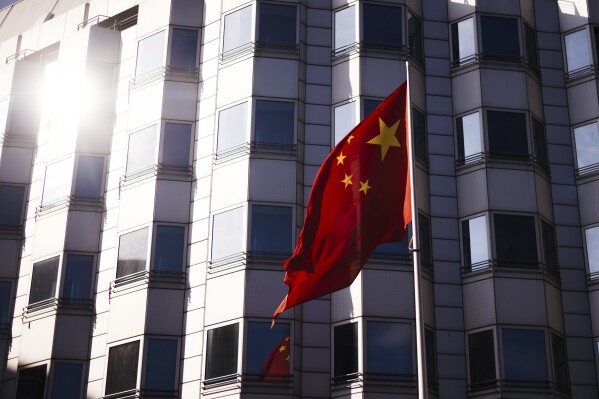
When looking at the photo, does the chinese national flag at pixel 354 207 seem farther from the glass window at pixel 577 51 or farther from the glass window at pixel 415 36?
the glass window at pixel 577 51

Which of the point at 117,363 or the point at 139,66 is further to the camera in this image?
the point at 139,66

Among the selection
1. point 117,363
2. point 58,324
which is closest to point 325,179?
point 117,363

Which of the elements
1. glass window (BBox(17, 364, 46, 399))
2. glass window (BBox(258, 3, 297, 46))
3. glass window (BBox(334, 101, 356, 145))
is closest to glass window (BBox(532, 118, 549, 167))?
glass window (BBox(334, 101, 356, 145))

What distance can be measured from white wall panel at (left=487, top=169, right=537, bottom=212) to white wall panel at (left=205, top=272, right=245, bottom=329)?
10336mm

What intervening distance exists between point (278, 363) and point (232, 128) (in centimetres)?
1016

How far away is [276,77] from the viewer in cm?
4288

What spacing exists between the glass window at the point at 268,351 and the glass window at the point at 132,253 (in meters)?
6.01

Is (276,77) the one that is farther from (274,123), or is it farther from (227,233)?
(227,233)

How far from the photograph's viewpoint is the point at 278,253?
39562mm

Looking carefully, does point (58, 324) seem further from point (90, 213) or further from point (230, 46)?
point (230, 46)

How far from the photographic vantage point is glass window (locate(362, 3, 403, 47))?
143 ft

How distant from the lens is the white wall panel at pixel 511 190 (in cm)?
4084

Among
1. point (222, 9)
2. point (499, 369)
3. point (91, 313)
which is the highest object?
point (222, 9)

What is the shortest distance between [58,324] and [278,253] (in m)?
9.97
